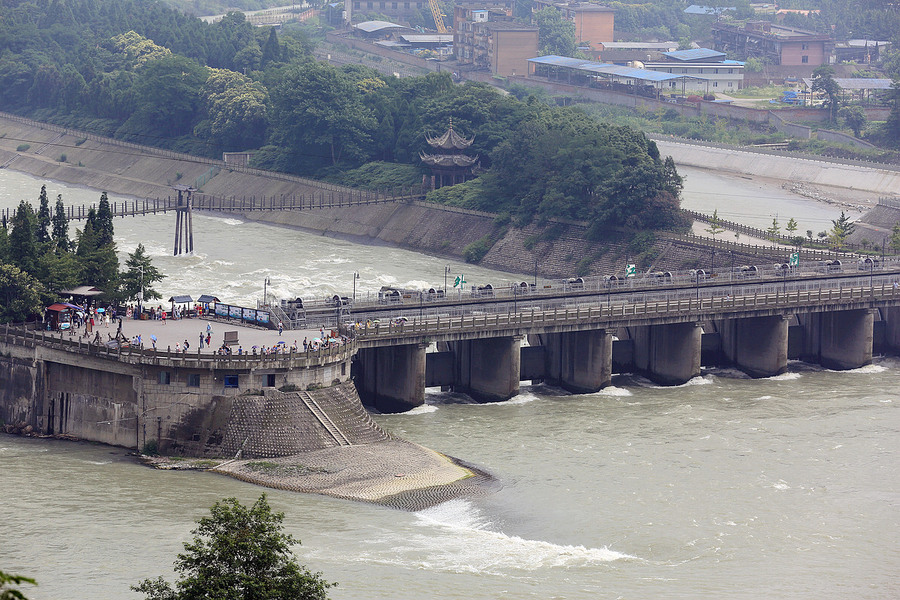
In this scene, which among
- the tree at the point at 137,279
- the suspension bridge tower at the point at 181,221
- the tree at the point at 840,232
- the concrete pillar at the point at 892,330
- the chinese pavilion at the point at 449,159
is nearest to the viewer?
the tree at the point at 137,279

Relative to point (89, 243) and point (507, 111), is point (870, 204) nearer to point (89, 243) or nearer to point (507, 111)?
point (507, 111)

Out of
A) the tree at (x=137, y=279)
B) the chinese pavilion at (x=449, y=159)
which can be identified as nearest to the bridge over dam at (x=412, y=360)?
the tree at (x=137, y=279)

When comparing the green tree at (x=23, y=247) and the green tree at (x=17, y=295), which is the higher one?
the green tree at (x=23, y=247)

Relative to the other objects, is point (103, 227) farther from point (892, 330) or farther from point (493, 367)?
point (892, 330)

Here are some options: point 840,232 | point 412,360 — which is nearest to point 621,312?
point 412,360

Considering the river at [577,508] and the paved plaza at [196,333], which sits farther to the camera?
the paved plaza at [196,333]

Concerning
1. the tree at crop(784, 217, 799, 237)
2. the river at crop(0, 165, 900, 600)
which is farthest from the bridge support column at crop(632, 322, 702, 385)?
the tree at crop(784, 217, 799, 237)

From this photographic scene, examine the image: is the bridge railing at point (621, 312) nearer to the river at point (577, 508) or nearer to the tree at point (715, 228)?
the river at point (577, 508)
